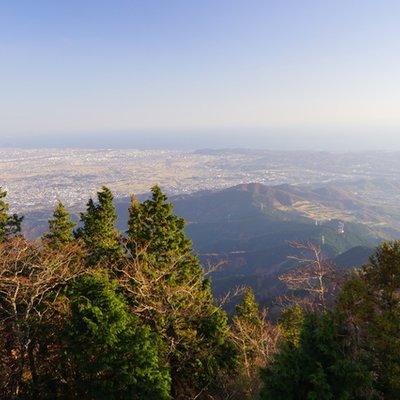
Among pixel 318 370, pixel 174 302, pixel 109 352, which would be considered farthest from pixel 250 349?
pixel 318 370

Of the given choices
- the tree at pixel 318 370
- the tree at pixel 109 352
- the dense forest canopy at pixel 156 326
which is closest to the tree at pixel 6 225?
the dense forest canopy at pixel 156 326

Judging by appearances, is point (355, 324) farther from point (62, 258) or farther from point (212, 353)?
point (62, 258)

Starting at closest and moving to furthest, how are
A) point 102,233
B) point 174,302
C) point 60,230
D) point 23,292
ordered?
point 23,292, point 174,302, point 102,233, point 60,230

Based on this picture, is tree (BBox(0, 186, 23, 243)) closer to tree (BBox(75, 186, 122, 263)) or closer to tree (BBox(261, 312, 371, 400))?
tree (BBox(75, 186, 122, 263))

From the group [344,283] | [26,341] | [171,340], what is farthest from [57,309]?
[344,283]

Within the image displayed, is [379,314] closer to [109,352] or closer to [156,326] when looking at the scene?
[109,352]

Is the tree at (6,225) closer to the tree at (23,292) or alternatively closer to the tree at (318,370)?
the tree at (23,292)

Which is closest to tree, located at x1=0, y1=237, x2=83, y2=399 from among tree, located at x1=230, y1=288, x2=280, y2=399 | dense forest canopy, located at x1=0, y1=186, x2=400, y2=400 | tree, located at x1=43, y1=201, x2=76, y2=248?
dense forest canopy, located at x1=0, y1=186, x2=400, y2=400
